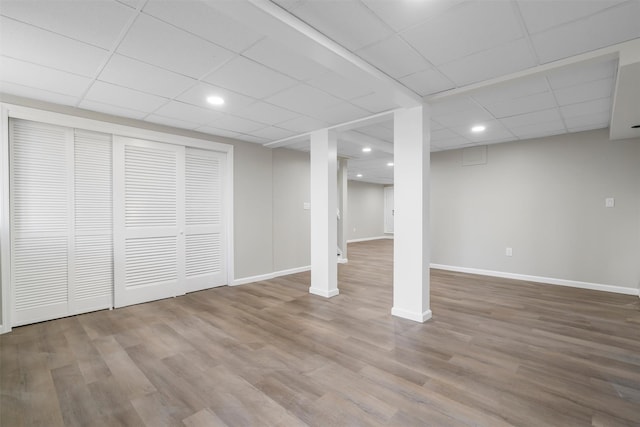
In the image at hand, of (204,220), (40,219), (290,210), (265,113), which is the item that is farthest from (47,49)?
(290,210)

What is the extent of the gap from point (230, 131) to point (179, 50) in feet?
7.36

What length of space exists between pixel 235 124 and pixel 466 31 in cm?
299

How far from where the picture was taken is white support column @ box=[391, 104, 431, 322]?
10.3 ft

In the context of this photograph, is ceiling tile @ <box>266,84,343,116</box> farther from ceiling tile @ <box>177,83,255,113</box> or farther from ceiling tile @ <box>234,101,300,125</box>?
ceiling tile @ <box>177,83,255,113</box>

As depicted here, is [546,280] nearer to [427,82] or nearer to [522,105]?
[522,105]

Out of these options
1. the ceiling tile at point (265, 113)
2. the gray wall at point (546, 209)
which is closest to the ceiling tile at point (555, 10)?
the ceiling tile at point (265, 113)

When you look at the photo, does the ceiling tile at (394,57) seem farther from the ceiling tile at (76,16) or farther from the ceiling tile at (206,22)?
the ceiling tile at (76,16)

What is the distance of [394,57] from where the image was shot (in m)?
2.28

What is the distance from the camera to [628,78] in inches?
89.7

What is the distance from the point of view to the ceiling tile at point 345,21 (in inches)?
67.5

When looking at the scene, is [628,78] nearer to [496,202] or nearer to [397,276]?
[397,276]

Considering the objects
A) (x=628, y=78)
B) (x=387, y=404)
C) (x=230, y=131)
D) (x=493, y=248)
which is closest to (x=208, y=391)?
(x=387, y=404)

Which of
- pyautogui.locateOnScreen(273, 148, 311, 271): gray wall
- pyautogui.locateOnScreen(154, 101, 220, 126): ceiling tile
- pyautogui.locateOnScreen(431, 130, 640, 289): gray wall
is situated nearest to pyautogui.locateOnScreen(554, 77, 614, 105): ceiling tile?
pyautogui.locateOnScreen(431, 130, 640, 289): gray wall

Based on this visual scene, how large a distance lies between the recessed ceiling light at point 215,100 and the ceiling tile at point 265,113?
297mm
